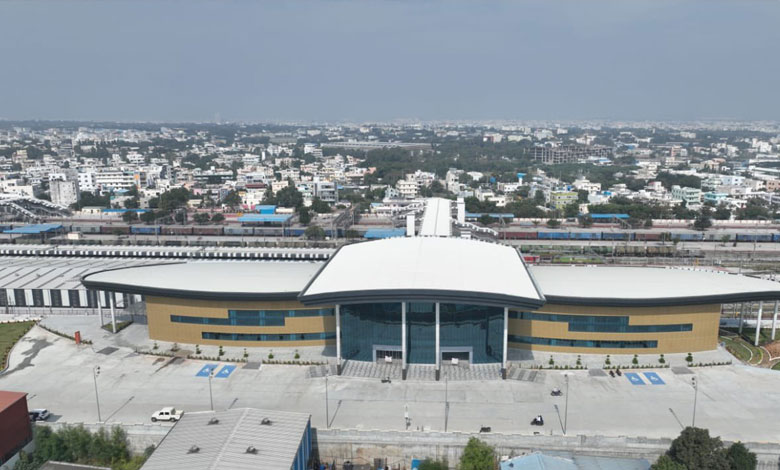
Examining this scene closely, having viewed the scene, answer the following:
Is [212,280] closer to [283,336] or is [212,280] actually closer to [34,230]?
[283,336]

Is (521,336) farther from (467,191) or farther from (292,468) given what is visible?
(467,191)

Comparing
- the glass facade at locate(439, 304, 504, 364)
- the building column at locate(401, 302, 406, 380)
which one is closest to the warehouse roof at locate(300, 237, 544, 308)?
the building column at locate(401, 302, 406, 380)

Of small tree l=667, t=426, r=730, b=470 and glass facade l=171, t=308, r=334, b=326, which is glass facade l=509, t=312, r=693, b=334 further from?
glass facade l=171, t=308, r=334, b=326

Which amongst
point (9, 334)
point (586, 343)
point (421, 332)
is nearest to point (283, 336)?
point (421, 332)

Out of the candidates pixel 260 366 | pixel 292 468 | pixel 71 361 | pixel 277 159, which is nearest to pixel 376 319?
pixel 260 366

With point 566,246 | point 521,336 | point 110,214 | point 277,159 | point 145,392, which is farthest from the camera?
point 277,159

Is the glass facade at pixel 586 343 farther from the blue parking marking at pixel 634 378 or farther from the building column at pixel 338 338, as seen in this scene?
the building column at pixel 338 338

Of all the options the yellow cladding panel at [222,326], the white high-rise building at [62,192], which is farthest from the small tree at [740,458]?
the white high-rise building at [62,192]
